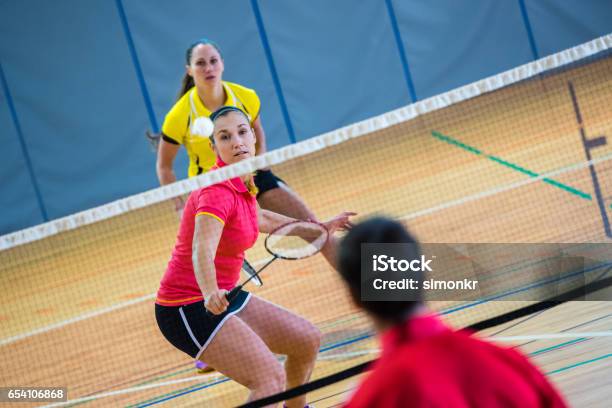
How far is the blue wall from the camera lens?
13.2 metres

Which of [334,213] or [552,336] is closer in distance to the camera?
[552,336]

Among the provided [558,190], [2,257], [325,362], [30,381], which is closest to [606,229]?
[558,190]

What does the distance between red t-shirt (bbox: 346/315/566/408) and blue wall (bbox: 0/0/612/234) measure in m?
12.0

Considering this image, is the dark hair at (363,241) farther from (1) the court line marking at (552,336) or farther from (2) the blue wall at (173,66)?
(2) the blue wall at (173,66)

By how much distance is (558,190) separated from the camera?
26.1ft

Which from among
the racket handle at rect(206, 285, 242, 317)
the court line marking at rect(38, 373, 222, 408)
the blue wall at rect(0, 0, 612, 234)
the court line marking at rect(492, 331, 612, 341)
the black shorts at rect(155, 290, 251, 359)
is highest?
the blue wall at rect(0, 0, 612, 234)

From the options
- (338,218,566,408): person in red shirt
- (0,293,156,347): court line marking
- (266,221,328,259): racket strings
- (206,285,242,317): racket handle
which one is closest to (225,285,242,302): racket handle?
(206,285,242,317): racket handle

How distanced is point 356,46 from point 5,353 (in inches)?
325

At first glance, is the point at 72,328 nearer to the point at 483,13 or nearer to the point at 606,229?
the point at 606,229

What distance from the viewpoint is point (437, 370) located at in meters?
1.52

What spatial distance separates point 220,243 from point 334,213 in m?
5.89

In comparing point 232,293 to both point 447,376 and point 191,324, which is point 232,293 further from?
point 447,376

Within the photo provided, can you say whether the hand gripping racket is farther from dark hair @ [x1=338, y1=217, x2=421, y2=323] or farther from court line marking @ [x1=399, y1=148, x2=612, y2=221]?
court line marking @ [x1=399, y1=148, x2=612, y2=221]

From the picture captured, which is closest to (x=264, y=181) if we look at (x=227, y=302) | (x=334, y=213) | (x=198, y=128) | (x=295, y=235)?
(x=198, y=128)
